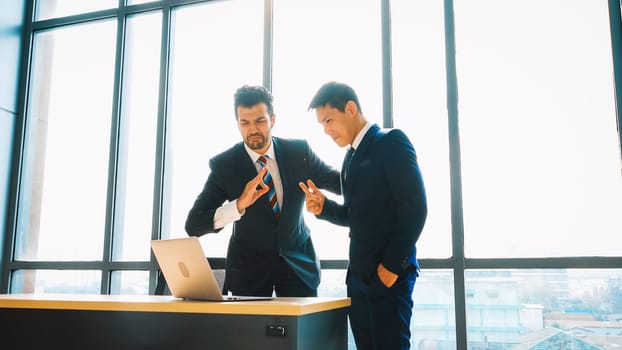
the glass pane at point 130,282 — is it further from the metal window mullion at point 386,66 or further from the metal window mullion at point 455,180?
the metal window mullion at point 455,180

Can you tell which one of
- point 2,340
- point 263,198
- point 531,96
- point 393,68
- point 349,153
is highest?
point 393,68

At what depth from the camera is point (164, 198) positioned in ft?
12.7

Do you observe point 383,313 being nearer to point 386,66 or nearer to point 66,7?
point 386,66

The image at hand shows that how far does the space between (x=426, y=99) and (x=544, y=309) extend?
1.38 m

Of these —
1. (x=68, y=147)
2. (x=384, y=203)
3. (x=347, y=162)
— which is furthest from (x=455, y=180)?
(x=68, y=147)

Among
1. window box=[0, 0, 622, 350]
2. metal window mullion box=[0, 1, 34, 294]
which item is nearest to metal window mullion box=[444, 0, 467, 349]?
window box=[0, 0, 622, 350]

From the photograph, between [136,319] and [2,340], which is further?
[2,340]

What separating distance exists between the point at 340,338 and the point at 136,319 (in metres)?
0.76

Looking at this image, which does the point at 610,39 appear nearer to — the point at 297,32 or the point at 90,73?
the point at 297,32

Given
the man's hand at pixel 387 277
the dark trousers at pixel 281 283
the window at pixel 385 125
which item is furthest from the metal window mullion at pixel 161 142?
the man's hand at pixel 387 277

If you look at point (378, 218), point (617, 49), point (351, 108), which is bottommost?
point (378, 218)

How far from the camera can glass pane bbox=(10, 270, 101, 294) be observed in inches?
157

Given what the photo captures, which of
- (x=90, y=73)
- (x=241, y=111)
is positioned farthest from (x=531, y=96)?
(x=90, y=73)

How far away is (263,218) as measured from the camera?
2588 mm
